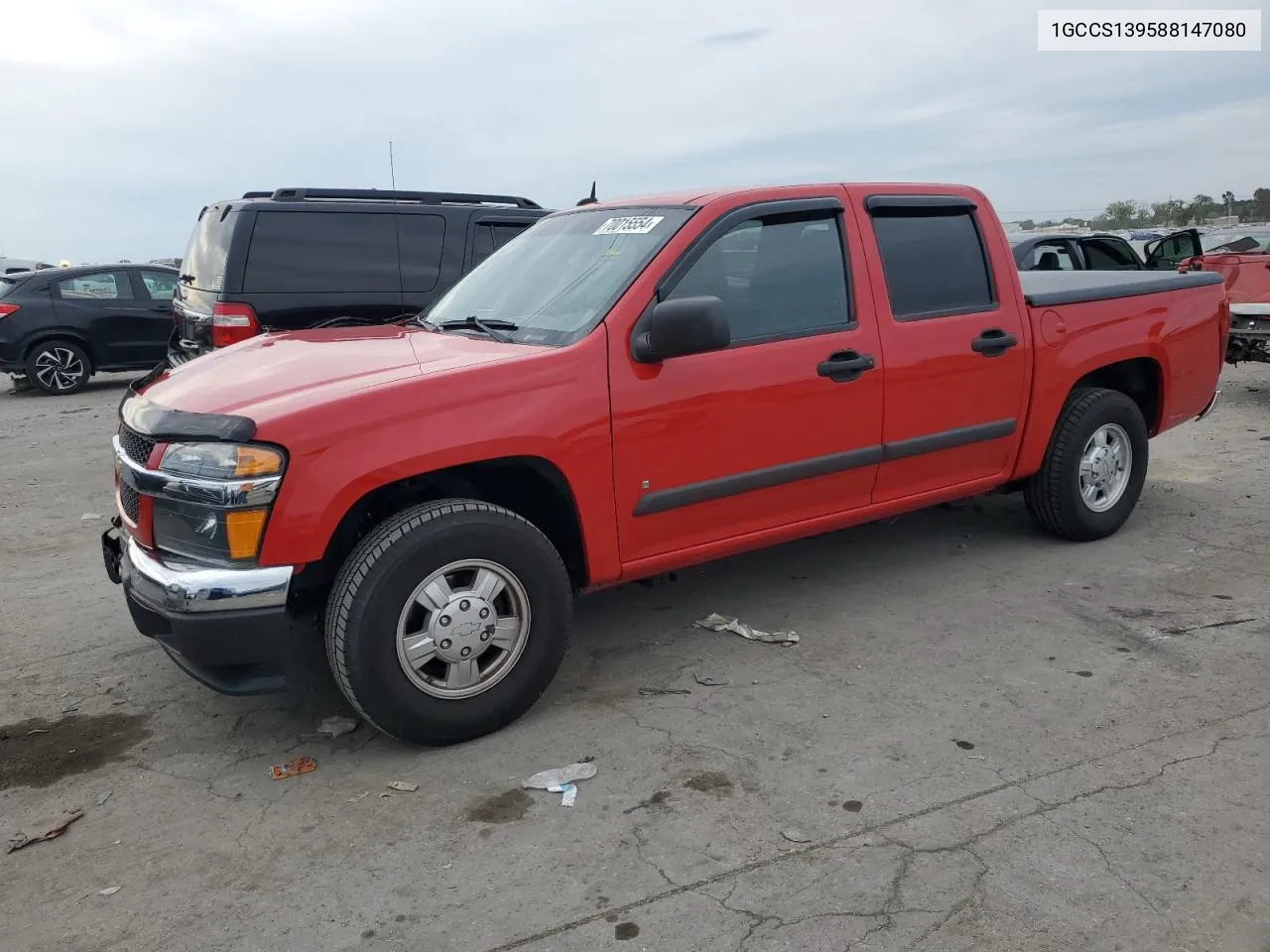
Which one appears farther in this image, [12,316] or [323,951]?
[12,316]

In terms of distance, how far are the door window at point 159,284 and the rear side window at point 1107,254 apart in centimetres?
1094

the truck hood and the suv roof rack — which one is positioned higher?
the suv roof rack

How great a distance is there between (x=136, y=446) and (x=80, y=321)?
10907 millimetres

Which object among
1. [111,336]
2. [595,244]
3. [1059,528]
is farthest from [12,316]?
[1059,528]

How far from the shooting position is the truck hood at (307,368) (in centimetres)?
337

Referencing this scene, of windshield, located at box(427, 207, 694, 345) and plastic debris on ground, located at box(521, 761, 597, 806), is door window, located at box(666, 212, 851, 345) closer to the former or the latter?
windshield, located at box(427, 207, 694, 345)

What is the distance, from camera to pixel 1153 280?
5.49 m

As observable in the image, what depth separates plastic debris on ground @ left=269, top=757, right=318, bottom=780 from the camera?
340cm

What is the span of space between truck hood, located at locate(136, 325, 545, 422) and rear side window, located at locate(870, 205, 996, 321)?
5.71 ft

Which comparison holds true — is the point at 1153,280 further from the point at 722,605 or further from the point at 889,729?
the point at 889,729

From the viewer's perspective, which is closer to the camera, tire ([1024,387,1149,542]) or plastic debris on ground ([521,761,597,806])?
plastic debris on ground ([521,761,597,806])

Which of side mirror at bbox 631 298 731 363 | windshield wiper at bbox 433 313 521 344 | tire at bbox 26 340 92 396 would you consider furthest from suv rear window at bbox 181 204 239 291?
tire at bbox 26 340 92 396

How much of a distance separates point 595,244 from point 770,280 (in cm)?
74

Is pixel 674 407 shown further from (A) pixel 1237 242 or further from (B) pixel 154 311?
(B) pixel 154 311
